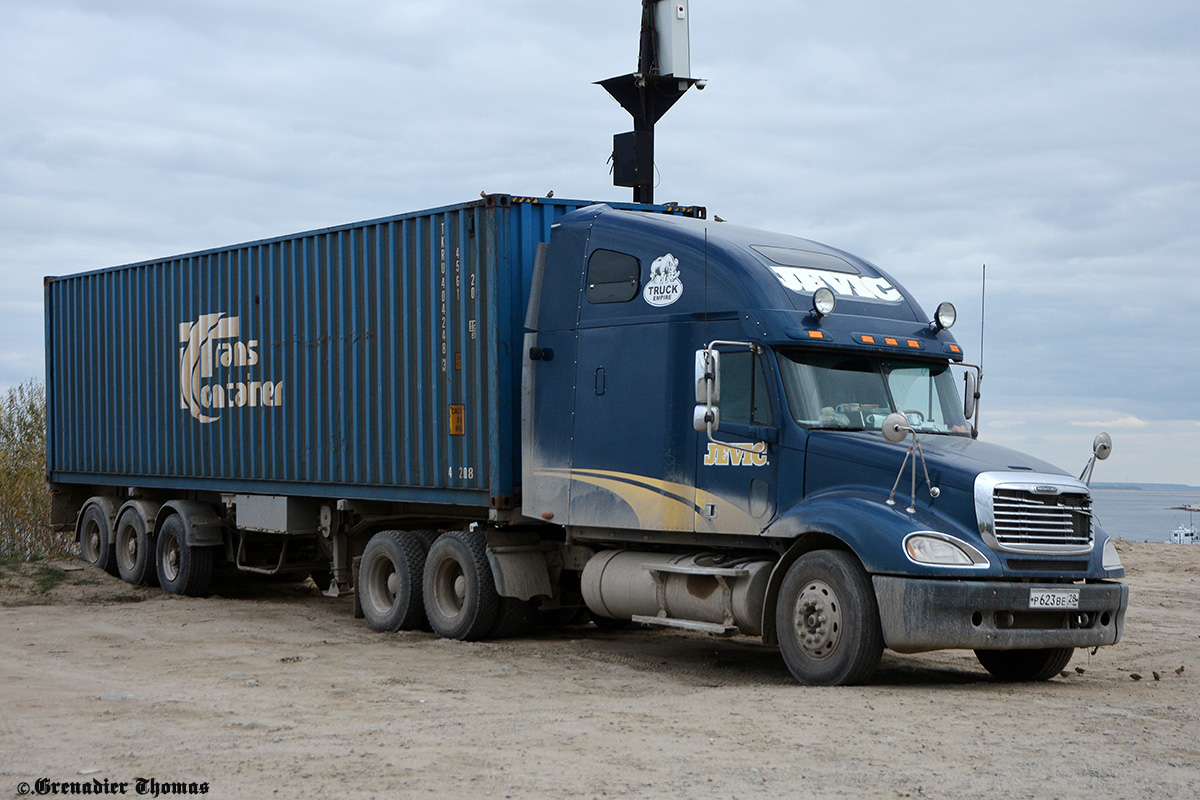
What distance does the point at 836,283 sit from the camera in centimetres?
1050

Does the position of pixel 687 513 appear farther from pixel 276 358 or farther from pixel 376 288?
pixel 276 358

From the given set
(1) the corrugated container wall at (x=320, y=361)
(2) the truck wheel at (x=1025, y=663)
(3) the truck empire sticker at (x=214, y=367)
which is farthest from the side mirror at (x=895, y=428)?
(3) the truck empire sticker at (x=214, y=367)

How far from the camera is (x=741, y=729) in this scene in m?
7.47

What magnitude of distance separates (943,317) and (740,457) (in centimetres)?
210

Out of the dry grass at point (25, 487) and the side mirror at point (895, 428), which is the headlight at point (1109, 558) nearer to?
the side mirror at point (895, 428)

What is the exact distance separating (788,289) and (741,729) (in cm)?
373

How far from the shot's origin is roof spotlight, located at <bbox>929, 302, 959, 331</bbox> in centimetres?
1065

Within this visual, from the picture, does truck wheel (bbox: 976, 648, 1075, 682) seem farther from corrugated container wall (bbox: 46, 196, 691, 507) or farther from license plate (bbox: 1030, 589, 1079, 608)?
corrugated container wall (bbox: 46, 196, 691, 507)

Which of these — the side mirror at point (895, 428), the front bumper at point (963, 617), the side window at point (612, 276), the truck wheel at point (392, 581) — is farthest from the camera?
the truck wheel at point (392, 581)

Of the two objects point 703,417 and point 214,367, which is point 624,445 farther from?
point 214,367

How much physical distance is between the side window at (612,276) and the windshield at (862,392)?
1.67 metres

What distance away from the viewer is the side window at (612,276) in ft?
36.0

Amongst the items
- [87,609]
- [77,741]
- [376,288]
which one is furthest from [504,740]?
[87,609]

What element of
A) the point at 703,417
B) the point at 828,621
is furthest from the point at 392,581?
the point at 828,621
